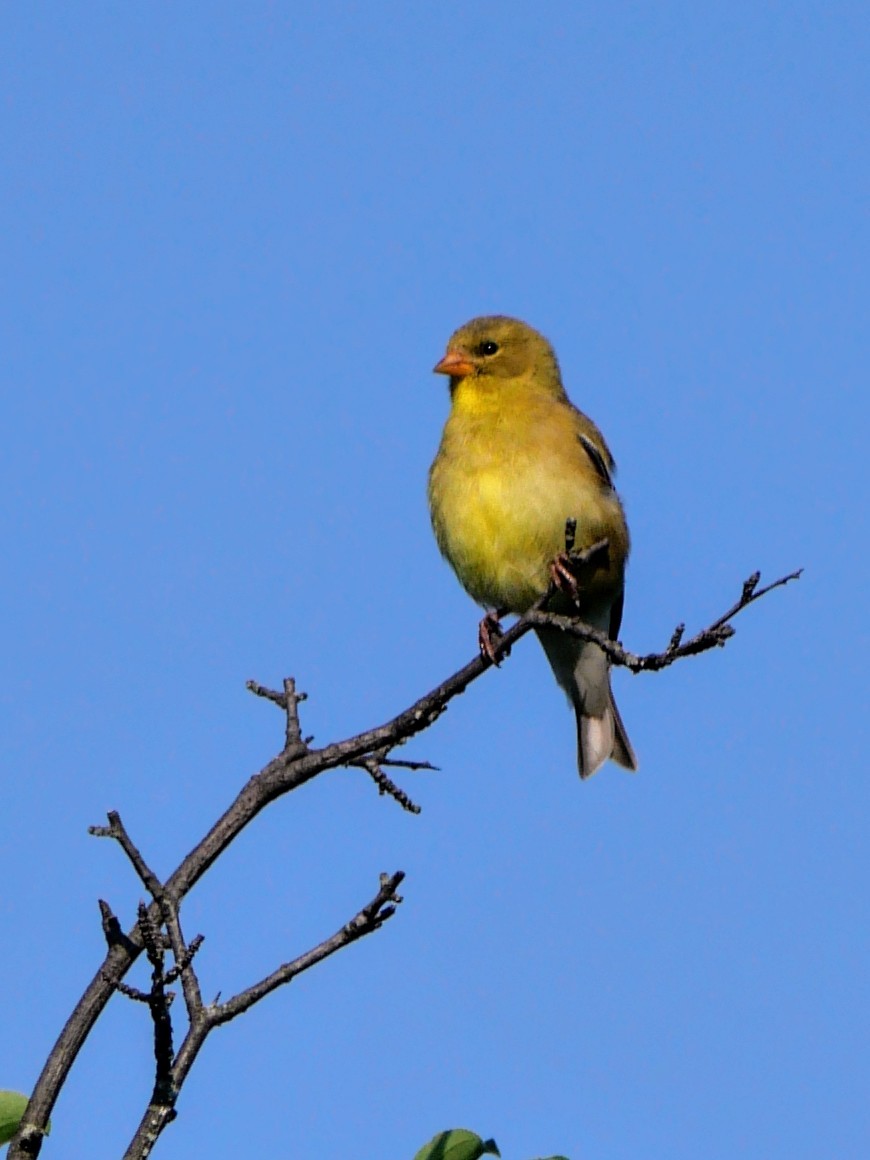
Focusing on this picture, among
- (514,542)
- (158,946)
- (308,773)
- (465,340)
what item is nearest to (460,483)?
(514,542)

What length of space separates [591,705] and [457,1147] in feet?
18.1

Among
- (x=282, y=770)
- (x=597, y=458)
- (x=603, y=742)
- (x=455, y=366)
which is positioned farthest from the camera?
(x=603, y=742)

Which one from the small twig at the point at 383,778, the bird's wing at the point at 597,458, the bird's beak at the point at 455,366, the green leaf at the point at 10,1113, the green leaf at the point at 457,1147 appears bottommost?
the green leaf at the point at 457,1147

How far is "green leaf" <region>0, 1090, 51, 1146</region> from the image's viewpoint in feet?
9.02

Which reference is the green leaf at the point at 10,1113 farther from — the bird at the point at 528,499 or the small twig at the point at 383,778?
the bird at the point at 528,499

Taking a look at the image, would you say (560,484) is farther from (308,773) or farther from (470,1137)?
(470,1137)

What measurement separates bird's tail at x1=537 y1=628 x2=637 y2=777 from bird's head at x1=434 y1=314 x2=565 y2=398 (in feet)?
4.37

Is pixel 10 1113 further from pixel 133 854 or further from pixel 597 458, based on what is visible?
pixel 597 458

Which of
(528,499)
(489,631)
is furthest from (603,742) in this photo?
(528,499)

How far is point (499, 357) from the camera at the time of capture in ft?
25.5

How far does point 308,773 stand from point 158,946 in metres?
0.75

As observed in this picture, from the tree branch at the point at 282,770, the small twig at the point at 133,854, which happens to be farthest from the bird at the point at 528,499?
the small twig at the point at 133,854

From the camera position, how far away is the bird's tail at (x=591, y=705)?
807cm

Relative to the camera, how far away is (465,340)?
7949 mm
